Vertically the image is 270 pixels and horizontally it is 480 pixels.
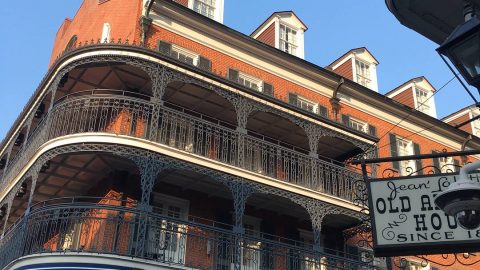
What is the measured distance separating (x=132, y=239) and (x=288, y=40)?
507 inches

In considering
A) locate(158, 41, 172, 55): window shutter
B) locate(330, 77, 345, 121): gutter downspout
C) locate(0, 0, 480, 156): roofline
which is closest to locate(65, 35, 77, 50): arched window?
locate(0, 0, 480, 156): roofline

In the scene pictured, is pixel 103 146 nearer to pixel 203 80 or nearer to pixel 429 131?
pixel 203 80

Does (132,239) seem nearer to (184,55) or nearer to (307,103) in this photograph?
(184,55)

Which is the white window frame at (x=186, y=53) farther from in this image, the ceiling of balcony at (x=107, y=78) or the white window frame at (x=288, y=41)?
the white window frame at (x=288, y=41)

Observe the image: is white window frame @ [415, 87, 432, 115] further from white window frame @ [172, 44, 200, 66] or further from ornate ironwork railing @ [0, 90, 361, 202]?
white window frame @ [172, 44, 200, 66]

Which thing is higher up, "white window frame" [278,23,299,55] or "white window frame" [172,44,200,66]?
"white window frame" [278,23,299,55]

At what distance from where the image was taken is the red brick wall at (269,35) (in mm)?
22950

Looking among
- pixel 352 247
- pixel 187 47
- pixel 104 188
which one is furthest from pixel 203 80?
pixel 352 247

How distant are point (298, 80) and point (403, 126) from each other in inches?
Result: 265

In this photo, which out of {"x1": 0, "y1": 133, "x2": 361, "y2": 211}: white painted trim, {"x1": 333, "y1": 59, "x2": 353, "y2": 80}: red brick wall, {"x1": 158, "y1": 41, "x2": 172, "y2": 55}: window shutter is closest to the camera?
{"x1": 0, "y1": 133, "x2": 361, "y2": 211}: white painted trim

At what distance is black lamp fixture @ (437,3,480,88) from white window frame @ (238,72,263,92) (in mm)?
15564

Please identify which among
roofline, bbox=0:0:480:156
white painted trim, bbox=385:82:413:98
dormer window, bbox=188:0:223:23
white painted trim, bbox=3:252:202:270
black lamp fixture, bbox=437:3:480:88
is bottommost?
white painted trim, bbox=3:252:202:270

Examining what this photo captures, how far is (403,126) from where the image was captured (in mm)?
25906

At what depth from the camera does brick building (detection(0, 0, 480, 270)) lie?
14891 millimetres
